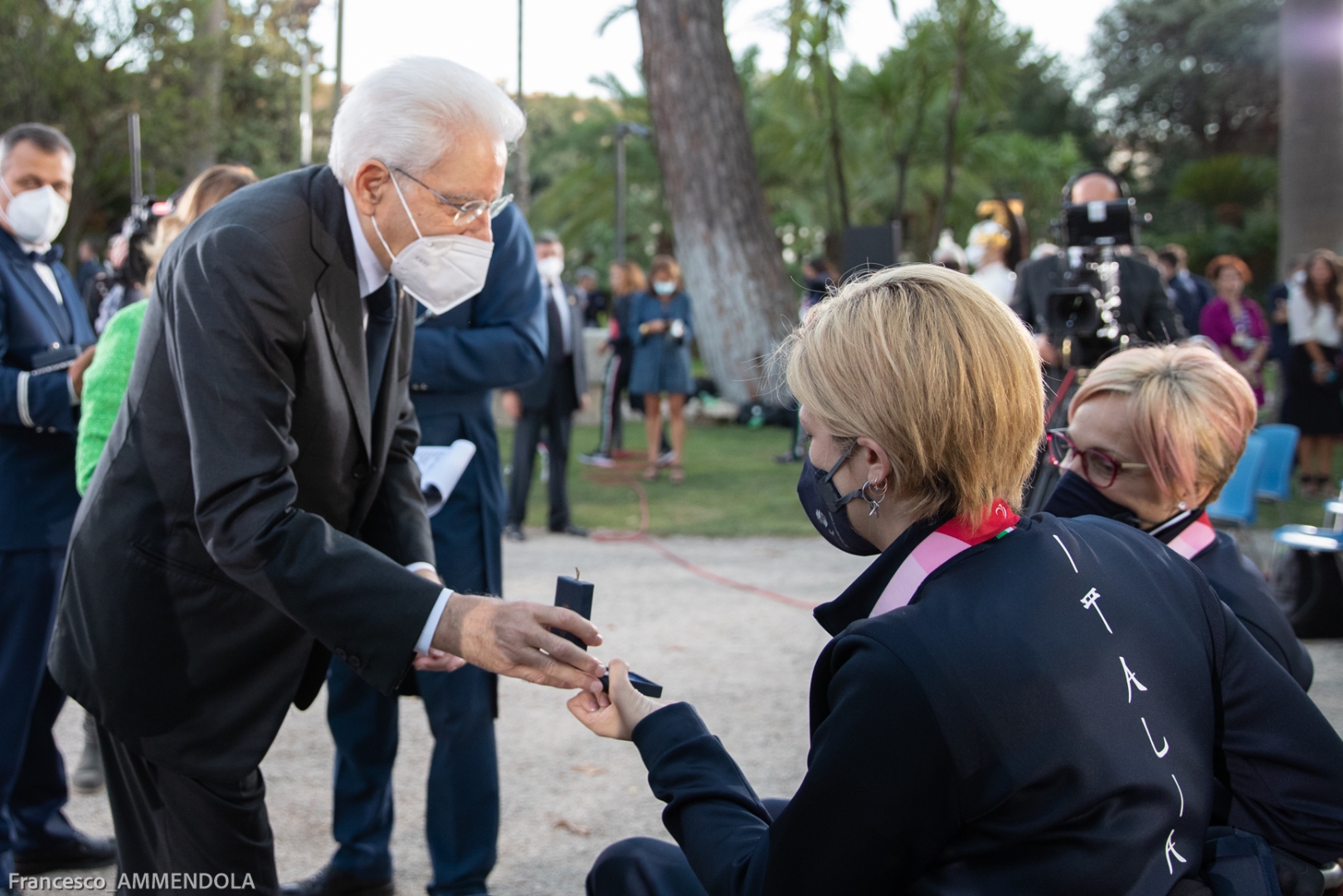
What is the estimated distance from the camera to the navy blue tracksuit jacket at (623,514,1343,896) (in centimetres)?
134

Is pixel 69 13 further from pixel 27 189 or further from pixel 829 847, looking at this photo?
pixel 829 847

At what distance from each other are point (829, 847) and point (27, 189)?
127 inches

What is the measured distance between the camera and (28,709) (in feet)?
10.5

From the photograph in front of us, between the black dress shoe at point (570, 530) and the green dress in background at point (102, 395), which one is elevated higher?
the green dress in background at point (102, 395)

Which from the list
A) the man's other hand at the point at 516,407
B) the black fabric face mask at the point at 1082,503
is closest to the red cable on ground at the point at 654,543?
the man's other hand at the point at 516,407

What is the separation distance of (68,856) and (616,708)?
2409 millimetres

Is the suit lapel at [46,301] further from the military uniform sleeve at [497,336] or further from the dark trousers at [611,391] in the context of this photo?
the dark trousers at [611,391]

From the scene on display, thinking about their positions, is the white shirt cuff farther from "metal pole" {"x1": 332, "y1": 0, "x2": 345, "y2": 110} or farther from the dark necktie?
"metal pole" {"x1": 332, "y1": 0, "x2": 345, "y2": 110}

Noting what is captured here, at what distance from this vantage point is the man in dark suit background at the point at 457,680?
3.05m

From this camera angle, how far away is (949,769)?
1.34 m

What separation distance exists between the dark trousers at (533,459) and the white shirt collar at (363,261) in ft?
19.5

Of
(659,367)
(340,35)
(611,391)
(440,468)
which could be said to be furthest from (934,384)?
(340,35)

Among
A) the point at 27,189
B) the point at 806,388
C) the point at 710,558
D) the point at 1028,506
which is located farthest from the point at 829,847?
the point at 710,558

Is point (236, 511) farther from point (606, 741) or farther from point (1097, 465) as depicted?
point (606, 741)
